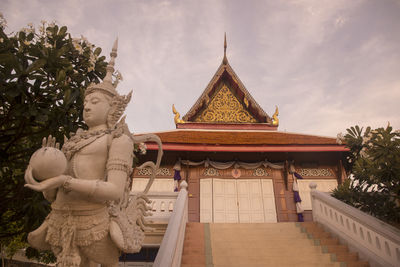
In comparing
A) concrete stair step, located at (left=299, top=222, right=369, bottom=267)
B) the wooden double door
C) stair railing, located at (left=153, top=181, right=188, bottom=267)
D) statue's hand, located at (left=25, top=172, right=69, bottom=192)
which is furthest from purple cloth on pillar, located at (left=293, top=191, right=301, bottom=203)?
statue's hand, located at (left=25, top=172, right=69, bottom=192)

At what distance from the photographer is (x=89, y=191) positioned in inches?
67.2

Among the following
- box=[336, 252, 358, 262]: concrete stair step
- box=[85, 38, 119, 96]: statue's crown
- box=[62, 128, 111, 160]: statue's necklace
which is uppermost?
box=[85, 38, 119, 96]: statue's crown

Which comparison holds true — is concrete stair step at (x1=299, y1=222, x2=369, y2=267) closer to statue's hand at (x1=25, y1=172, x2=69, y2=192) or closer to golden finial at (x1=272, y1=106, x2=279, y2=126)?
statue's hand at (x1=25, y1=172, x2=69, y2=192)

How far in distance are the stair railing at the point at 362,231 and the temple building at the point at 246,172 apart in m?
2.77

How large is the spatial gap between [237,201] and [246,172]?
1.12 metres

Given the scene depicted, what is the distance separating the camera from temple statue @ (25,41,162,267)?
5.53 feet

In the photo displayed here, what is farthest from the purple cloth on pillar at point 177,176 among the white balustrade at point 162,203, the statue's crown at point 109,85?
the statue's crown at point 109,85

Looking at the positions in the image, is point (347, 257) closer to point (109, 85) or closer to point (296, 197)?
point (296, 197)

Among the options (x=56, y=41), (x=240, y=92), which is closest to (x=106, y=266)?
(x=56, y=41)

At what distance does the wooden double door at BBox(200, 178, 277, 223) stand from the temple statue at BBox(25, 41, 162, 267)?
22.3 feet

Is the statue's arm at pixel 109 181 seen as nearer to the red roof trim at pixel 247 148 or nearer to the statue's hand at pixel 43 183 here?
the statue's hand at pixel 43 183

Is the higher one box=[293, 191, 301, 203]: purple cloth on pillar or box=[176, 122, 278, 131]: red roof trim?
box=[176, 122, 278, 131]: red roof trim

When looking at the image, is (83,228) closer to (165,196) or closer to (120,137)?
(120,137)

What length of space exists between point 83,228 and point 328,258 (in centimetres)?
444
